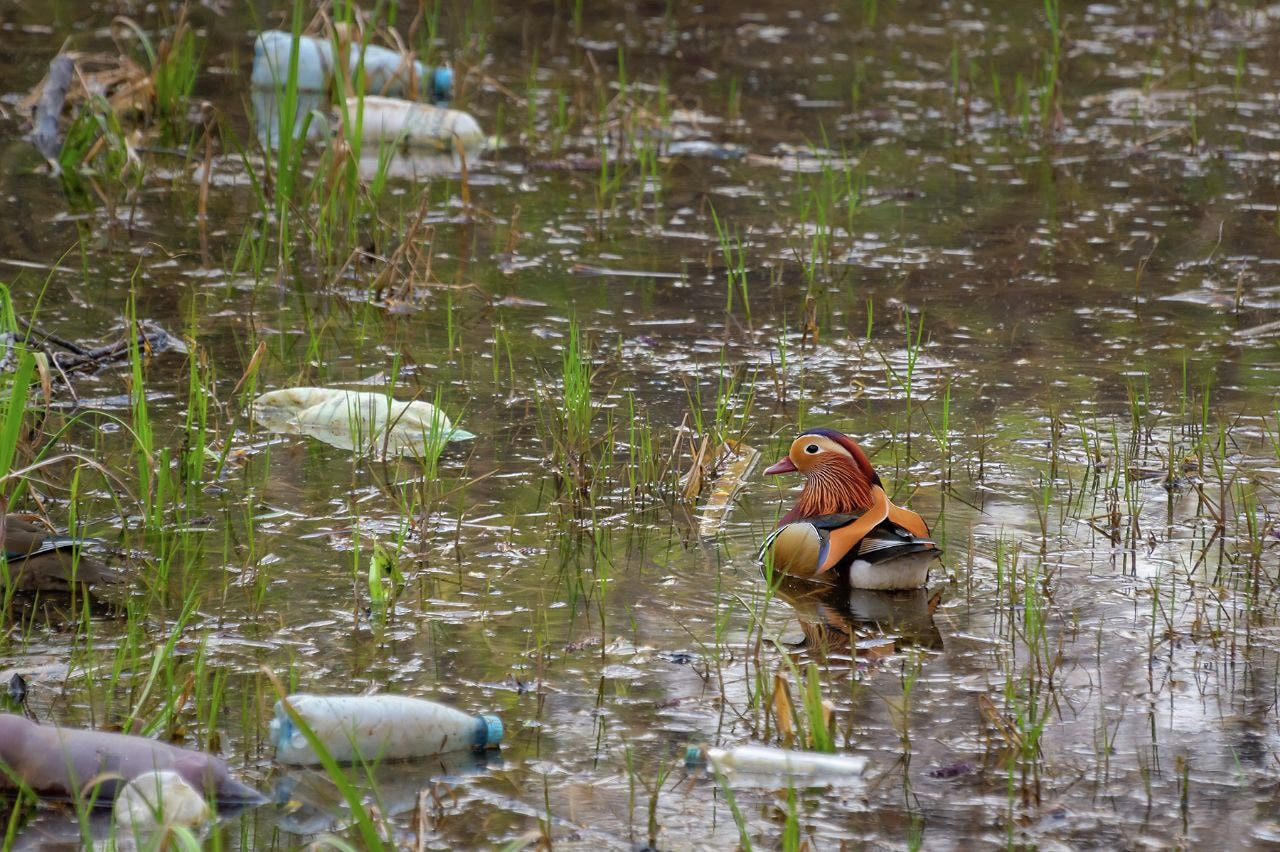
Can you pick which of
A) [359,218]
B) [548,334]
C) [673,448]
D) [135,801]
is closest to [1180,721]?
[673,448]

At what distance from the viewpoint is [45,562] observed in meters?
4.04

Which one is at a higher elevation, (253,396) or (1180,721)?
(253,396)

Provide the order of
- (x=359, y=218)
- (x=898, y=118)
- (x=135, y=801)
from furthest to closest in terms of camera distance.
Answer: (x=898, y=118)
(x=359, y=218)
(x=135, y=801)

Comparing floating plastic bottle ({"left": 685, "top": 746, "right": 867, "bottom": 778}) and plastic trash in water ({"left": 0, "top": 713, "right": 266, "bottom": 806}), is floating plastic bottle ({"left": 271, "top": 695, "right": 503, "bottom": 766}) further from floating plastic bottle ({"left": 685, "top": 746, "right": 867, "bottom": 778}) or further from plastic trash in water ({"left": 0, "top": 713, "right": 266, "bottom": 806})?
floating plastic bottle ({"left": 685, "top": 746, "right": 867, "bottom": 778})

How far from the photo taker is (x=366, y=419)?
5.21 metres

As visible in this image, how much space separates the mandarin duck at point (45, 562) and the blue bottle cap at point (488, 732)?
3.69ft

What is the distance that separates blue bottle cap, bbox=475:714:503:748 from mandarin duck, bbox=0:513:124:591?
112 centimetres

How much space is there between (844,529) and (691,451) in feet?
2.80

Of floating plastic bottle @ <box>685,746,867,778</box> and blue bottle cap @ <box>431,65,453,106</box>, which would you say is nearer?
floating plastic bottle @ <box>685,746,867,778</box>

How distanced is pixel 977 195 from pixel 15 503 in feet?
16.4

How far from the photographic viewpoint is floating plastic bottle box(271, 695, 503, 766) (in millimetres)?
3352

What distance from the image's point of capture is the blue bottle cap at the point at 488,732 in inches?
135

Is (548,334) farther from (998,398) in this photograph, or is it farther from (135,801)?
(135,801)

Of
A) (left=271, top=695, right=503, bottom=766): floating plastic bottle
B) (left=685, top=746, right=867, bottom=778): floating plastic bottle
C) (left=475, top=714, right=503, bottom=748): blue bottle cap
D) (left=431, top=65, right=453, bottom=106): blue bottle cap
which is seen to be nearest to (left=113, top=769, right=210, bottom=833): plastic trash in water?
(left=271, top=695, right=503, bottom=766): floating plastic bottle
